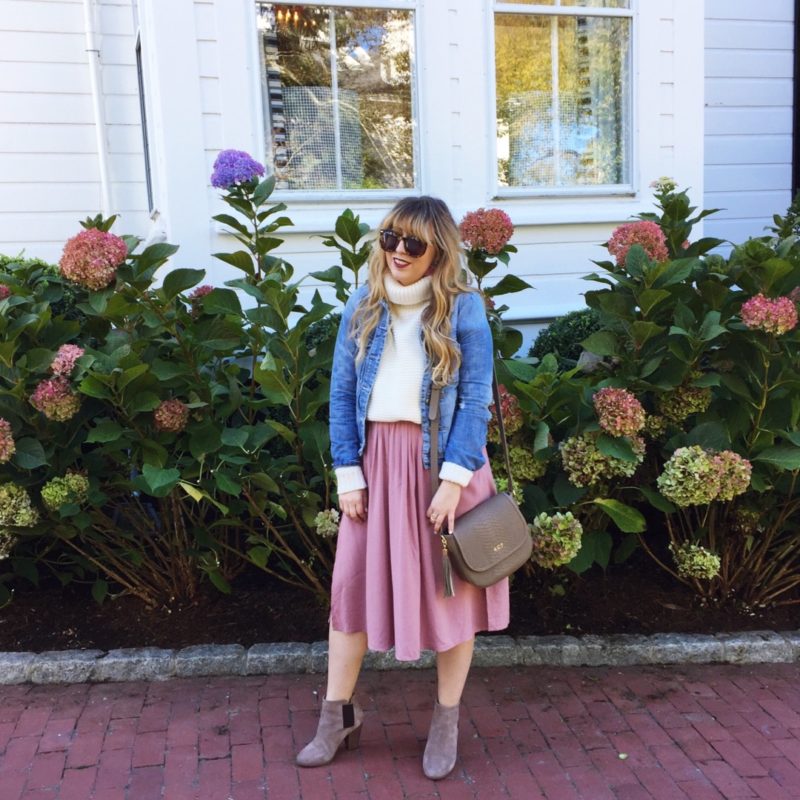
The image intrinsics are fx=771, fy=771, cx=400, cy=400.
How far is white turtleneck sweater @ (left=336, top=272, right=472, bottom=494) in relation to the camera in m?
2.38

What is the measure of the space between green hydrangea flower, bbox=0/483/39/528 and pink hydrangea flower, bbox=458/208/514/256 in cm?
→ 208

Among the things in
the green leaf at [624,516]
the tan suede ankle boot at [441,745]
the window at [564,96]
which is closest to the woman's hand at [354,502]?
the tan suede ankle boot at [441,745]

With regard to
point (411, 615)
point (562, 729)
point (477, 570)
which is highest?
point (477, 570)

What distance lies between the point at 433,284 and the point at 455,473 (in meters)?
0.58

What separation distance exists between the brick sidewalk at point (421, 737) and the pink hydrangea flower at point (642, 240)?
1.74 metres

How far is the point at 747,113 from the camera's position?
618 centimetres

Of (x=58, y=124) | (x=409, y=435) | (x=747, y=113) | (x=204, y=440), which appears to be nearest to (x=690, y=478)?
(x=409, y=435)

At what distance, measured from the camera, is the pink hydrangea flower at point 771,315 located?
9.39ft

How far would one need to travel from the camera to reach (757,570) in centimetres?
361

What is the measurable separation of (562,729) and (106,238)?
8.27ft

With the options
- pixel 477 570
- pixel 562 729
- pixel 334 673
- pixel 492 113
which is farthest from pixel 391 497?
pixel 492 113

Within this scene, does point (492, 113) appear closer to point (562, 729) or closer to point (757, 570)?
point (757, 570)

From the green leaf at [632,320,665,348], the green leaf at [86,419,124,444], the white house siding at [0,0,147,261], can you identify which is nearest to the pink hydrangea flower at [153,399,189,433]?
the green leaf at [86,419,124,444]

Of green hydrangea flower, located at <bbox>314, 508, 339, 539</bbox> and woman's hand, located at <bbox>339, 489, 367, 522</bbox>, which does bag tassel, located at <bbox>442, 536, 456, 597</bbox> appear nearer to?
woman's hand, located at <bbox>339, 489, 367, 522</bbox>
